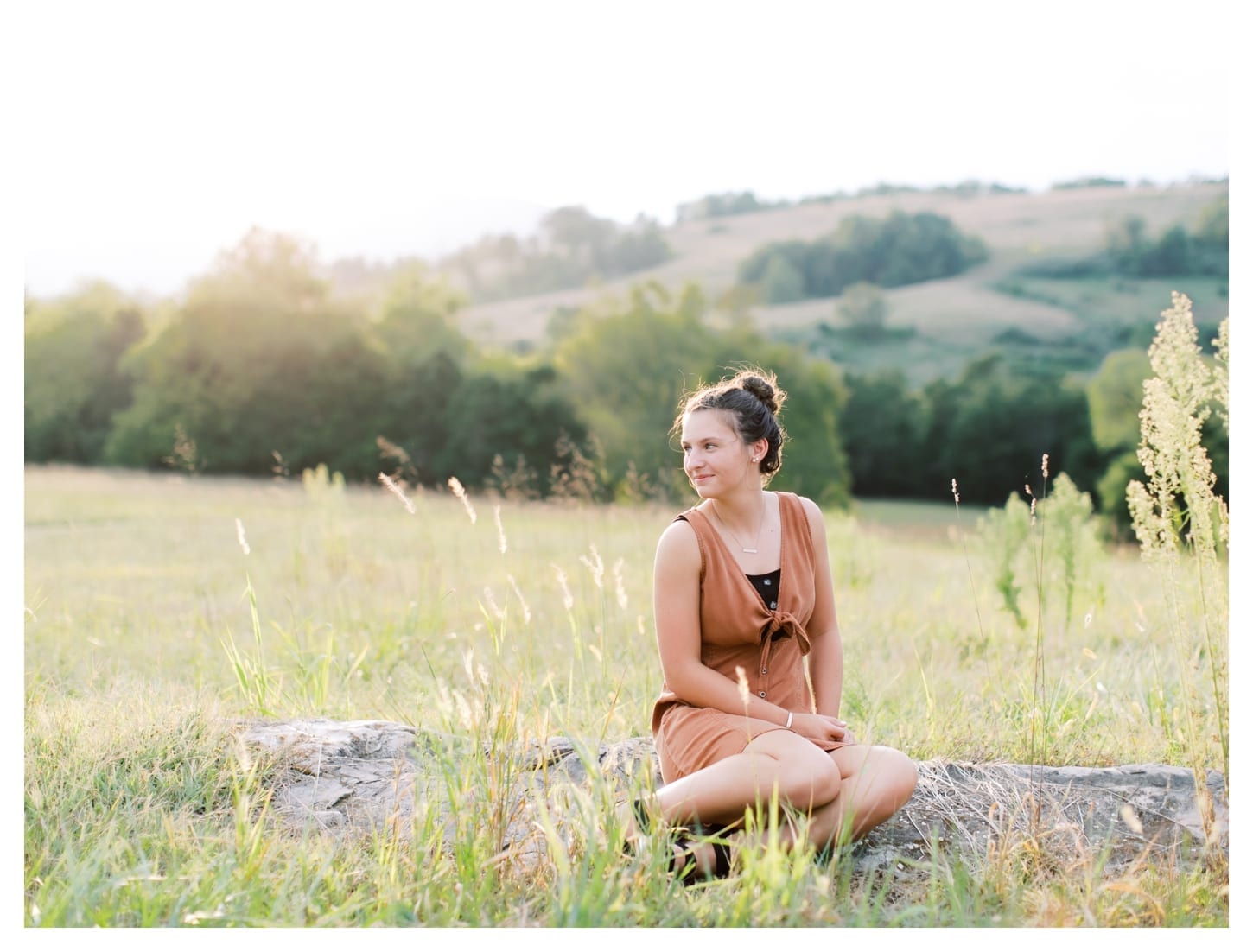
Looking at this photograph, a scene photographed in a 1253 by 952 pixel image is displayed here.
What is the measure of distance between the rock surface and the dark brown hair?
0.88 m

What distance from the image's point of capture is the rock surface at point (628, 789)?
98.3 inches

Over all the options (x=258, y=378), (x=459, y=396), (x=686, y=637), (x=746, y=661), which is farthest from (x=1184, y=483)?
(x=258, y=378)

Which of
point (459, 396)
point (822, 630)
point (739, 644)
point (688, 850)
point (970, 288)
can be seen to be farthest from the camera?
point (970, 288)

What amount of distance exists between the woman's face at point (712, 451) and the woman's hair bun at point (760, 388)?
0.49 ft

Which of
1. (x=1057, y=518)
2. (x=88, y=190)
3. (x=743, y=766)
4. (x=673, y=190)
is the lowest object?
(x=743, y=766)

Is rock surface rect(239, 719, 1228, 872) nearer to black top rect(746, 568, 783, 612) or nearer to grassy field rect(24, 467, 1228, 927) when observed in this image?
grassy field rect(24, 467, 1228, 927)

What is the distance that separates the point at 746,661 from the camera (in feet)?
8.87

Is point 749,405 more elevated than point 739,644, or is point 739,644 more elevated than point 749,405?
point 749,405

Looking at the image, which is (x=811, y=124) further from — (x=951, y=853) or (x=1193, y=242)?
(x=1193, y=242)

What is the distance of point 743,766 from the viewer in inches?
94.9

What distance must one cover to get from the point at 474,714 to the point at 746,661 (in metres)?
0.74

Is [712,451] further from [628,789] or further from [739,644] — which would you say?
[628,789]
